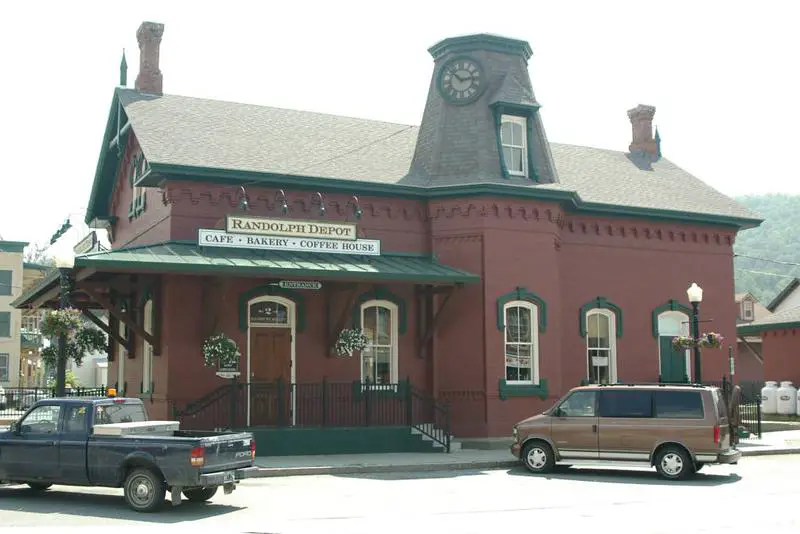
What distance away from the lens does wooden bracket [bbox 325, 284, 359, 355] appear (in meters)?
20.0

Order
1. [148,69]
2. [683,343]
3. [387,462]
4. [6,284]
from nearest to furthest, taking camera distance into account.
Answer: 1. [387,462]
2. [683,343]
3. [148,69]
4. [6,284]

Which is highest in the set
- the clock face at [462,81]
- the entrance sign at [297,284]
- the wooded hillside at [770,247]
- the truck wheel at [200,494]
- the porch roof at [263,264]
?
the wooded hillside at [770,247]

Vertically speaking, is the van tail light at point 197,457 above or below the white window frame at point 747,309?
below

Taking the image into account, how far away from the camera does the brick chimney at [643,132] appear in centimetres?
3089

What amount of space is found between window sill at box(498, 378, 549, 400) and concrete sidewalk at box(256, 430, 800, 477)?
1362mm

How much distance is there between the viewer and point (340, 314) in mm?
21016

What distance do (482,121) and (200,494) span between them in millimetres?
13061

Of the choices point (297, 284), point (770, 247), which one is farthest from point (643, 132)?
point (770, 247)

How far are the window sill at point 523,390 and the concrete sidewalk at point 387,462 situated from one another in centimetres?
136

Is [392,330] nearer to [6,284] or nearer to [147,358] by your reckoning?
[147,358]

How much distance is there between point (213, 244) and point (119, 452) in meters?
7.75

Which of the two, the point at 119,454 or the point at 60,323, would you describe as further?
the point at 60,323

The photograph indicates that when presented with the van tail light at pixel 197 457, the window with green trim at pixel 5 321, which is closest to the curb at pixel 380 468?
the van tail light at pixel 197 457

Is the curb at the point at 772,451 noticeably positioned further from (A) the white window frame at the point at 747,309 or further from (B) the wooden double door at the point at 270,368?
(A) the white window frame at the point at 747,309
